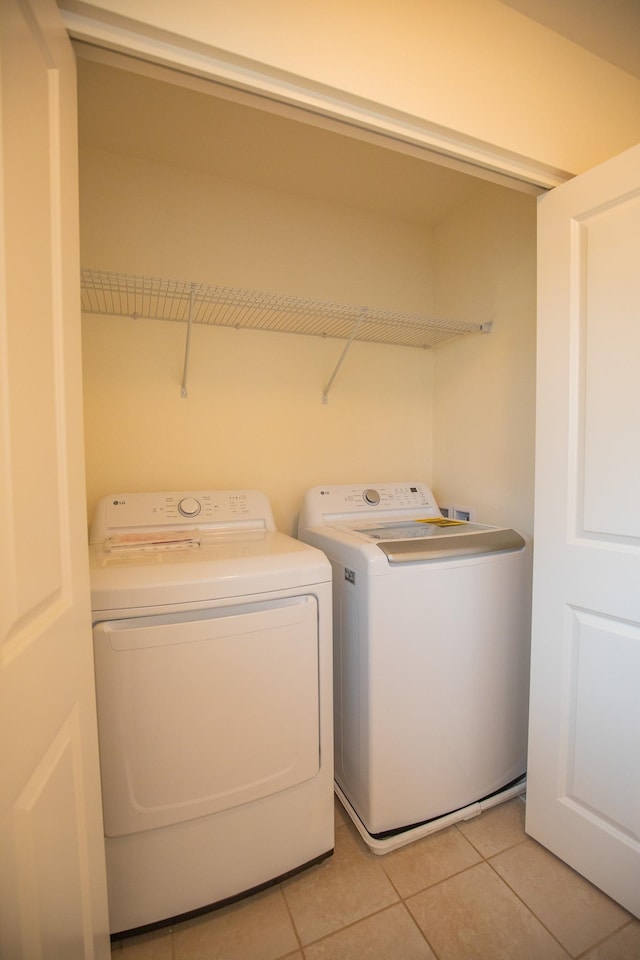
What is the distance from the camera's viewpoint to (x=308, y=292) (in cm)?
191

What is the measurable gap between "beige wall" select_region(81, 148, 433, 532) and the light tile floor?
1.27 metres

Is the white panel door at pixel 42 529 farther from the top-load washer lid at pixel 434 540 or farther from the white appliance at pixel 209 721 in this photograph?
the top-load washer lid at pixel 434 540

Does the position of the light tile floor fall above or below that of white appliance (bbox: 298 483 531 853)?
below

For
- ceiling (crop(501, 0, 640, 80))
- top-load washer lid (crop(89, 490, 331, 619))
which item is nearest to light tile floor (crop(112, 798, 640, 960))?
top-load washer lid (crop(89, 490, 331, 619))

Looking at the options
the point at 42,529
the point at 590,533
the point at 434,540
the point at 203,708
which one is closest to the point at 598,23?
the point at 590,533

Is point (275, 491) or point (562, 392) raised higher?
point (562, 392)

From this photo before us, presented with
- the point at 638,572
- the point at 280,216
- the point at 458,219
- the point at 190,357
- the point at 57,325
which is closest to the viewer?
the point at 57,325

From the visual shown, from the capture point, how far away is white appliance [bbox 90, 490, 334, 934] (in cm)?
97

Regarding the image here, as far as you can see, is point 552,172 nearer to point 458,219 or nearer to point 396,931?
point 458,219

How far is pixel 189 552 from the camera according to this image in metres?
1.23

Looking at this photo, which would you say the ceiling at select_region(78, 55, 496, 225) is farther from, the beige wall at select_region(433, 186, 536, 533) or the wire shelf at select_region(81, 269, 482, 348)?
the wire shelf at select_region(81, 269, 482, 348)

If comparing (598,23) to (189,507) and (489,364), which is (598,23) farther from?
(189,507)

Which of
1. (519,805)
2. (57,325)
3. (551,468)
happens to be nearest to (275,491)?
(551,468)

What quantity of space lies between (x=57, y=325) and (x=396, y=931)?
1.69m
